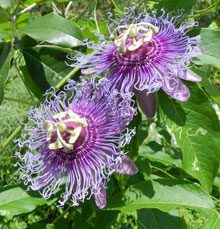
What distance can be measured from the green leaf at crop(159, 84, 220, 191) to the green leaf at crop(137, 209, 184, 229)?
0.27 meters

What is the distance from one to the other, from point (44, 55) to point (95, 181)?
0.29m

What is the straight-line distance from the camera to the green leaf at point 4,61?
845 millimetres

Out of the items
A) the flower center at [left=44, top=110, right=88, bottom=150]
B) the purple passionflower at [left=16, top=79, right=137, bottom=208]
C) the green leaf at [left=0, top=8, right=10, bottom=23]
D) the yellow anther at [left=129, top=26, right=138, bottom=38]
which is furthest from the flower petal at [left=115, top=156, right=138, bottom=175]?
the green leaf at [left=0, top=8, right=10, bottom=23]

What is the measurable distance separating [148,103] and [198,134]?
108mm

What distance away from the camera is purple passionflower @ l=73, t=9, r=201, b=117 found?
0.82 m

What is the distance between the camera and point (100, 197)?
31.9 inches

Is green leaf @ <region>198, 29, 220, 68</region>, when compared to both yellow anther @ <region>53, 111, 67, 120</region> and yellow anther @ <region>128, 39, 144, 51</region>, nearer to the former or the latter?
yellow anther @ <region>128, 39, 144, 51</region>

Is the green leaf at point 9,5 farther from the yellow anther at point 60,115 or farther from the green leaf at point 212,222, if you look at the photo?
the green leaf at point 212,222

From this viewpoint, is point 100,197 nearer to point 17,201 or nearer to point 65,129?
point 65,129

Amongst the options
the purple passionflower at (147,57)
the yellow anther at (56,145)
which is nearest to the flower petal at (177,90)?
the purple passionflower at (147,57)

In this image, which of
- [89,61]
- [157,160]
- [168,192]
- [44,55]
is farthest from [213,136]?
[157,160]

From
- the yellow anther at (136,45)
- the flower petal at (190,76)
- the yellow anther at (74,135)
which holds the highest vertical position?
the yellow anther at (136,45)

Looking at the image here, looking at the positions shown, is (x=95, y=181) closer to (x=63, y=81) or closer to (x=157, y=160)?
(x=63, y=81)

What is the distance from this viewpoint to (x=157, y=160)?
1.31 m
